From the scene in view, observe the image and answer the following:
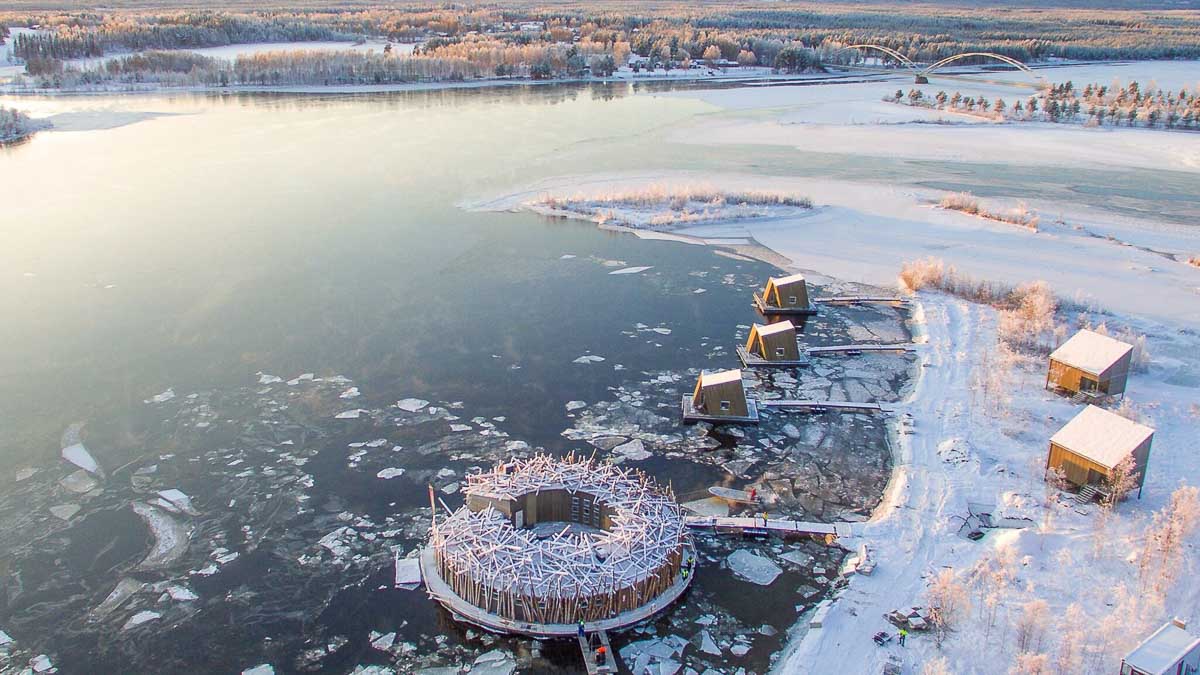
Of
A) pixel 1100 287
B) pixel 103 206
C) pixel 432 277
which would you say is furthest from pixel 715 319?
pixel 103 206

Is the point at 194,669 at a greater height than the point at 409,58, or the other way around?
the point at 409,58

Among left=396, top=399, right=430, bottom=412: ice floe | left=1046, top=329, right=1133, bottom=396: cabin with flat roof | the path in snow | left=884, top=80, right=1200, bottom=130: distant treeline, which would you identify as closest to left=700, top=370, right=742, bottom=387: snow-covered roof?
the path in snow

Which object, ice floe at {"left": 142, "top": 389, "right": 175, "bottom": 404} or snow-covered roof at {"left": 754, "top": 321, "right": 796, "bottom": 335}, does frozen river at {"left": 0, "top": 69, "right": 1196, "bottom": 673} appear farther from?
snow-covered roof at {"left": 754, "top": 321, "right": 796, "bottom": 335}

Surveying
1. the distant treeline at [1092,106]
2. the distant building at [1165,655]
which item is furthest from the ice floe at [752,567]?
the distant treeline at [1092,106]

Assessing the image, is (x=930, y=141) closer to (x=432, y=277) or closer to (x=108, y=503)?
(x=432, y=277)

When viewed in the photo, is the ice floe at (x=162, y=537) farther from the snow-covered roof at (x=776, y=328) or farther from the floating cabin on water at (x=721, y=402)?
the snow-covered roof at (x=776, y=328)

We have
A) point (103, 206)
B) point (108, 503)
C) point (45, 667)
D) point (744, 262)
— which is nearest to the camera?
point (45, 667)

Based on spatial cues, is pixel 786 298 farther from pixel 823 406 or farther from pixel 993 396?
pixel 993 396
